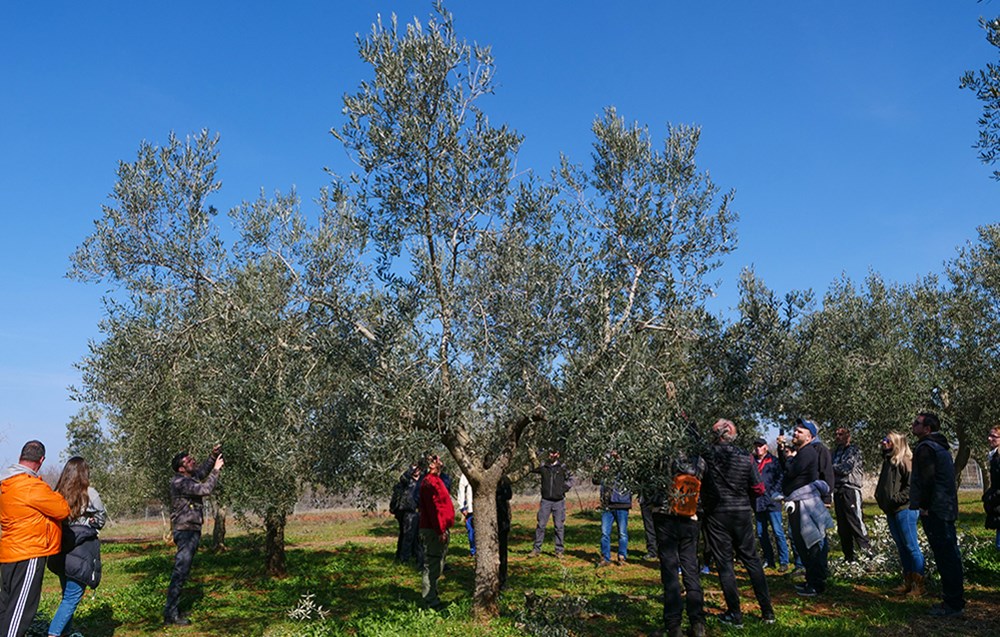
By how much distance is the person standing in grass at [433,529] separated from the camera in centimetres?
1073

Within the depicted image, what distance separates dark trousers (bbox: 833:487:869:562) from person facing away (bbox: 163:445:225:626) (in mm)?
9971

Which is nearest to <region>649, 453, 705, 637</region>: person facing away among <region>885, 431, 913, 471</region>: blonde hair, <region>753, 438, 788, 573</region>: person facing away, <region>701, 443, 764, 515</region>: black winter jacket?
<region>701, 443, 764, 515</region>: black winter jacket

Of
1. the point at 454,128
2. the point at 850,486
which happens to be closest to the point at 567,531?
→ the point at 850,486

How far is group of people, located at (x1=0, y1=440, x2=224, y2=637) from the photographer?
7.71m

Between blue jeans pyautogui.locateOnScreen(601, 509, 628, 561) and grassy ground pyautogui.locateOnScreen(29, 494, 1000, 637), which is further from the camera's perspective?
blue jeans pyautogui.locateOnScreen(601, 509, 628, 561)

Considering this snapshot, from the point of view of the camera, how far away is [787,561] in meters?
13.1

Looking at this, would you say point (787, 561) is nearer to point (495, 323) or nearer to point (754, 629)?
point (754, 629)

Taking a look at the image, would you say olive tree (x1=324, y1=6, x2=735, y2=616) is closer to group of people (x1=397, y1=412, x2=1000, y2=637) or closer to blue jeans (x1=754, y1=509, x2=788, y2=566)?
group of people (x1=397, y1=412, x2=1000, y2=637)

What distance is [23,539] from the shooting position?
7.77 meters

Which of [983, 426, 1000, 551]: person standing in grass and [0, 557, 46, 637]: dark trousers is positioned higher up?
[983, 426, 1000, 551]: person standing in grass

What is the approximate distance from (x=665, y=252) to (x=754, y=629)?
16.1 feet

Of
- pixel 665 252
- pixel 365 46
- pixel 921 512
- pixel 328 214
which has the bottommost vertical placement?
pixel 921 512

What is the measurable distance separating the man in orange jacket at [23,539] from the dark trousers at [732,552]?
7842mm

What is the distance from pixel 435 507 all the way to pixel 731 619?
441 cm
